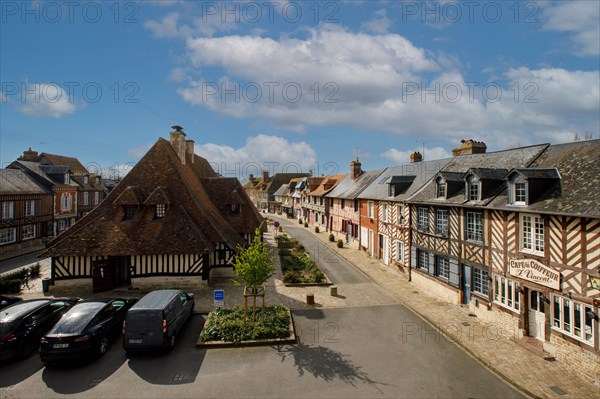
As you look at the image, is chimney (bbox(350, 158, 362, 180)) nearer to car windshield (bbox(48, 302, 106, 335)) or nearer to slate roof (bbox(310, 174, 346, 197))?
slate roof (bbox(310, 174, 346, 197))

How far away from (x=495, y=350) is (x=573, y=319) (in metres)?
2.46

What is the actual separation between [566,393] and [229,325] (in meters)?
9.92

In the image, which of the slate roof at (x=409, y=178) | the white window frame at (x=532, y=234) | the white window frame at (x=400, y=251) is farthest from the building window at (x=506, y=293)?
the slate roof at (x=409, y=178)

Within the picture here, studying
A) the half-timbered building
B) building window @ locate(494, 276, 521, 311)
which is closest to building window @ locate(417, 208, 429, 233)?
building window @ locate(494, 276, 521, 311)

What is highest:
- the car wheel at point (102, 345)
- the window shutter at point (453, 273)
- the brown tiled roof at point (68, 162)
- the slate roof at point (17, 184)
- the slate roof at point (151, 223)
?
the brown tiled roof at point (68, 162)

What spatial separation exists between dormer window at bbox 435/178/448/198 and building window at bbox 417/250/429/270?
10.8 ft

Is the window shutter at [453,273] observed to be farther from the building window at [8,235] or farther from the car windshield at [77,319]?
the building window at [8,235]

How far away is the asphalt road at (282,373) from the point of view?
8.50 meters

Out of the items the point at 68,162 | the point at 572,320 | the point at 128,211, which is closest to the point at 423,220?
the point at 572,320

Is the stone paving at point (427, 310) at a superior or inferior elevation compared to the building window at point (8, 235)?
inferior

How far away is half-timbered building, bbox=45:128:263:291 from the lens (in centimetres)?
1585

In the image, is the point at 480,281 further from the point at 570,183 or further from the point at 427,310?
the point at 570,183

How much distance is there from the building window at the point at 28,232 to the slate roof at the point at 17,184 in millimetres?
2784

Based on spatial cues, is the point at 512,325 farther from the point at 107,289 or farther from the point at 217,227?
the point at 107,289
